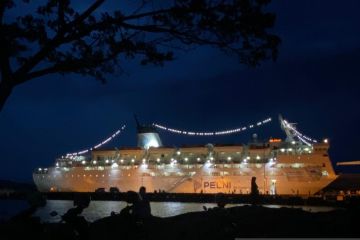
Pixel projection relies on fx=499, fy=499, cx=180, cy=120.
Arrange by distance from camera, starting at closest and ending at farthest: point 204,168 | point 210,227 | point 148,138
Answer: point 210,227 → point 204,168 → point 148,138

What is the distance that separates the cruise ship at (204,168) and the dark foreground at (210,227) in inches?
1263

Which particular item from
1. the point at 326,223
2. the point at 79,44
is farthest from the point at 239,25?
the point at 326,223

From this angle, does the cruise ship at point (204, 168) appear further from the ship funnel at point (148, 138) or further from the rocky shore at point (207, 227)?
the rocky shore at point (207, 227)

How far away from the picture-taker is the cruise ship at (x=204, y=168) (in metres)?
40.7

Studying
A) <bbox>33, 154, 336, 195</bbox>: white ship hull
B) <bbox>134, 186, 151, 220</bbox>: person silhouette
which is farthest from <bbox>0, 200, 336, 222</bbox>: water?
<bbox>134, 186, 151, 220</bbox>: person silhouette

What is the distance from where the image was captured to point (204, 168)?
4378 cm

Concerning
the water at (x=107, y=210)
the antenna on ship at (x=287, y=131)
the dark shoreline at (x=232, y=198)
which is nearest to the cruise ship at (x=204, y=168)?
the antenna on ship at (x=287, y=131)

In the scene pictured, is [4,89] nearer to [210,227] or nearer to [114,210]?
[210,227]

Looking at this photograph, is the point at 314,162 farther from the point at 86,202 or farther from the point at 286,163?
the point at 86,202

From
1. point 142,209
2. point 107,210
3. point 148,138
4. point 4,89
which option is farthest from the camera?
point 148,138

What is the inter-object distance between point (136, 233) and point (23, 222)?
165 centimetres

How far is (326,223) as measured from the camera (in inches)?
332

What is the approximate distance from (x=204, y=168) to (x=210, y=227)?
3601 centimetres

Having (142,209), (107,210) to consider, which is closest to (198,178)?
(107,210)
